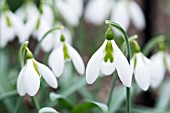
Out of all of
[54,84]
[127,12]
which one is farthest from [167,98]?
[54,84]

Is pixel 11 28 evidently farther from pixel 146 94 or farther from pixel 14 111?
pixel 146 94

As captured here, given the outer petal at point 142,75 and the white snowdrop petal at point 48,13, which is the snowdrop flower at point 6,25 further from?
the outer petal at point 142,75

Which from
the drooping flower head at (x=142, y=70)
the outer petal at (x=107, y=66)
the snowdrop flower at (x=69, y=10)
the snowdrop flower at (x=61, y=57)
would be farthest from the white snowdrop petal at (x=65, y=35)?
the outer petal at (x=107, y=66)

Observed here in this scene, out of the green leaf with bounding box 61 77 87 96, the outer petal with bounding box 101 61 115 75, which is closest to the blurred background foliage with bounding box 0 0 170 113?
the green leaf with bounding box 61 77 87 96

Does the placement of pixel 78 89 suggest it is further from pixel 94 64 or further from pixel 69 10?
pixel 94 64

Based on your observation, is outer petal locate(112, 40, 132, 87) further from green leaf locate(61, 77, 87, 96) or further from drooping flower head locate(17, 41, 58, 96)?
green leaf locate(61, 77, 87, 96)

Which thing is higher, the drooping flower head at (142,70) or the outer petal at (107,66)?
the outer petal at (107,66)
